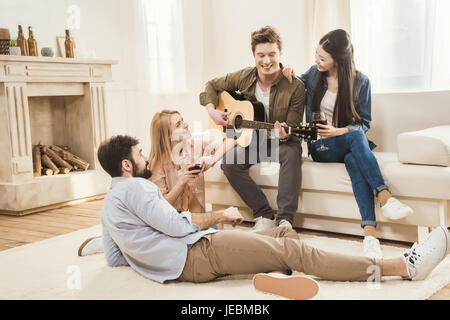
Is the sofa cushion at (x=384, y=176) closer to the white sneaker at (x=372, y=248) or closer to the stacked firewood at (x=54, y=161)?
the white sneaker at (x=372, y=248)

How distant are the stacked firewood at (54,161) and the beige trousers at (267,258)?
2467mm

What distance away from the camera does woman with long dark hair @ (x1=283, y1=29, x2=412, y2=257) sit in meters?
2.48

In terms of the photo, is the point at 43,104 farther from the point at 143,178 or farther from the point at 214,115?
the point at 143,178

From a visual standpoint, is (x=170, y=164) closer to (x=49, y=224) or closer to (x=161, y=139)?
(x=161, y=139)

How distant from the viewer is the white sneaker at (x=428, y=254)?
188 centimetres

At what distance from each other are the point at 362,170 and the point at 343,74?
625 mm

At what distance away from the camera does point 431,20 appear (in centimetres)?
349

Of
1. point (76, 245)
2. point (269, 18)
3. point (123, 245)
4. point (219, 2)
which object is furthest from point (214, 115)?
point (219, 2)

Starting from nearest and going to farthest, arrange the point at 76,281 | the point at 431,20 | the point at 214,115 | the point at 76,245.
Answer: the point at 76,281 → the point at 76,245 → the point at 214,115 → the point at 431,20

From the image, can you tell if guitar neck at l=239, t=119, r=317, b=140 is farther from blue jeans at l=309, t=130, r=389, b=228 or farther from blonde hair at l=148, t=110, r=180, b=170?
blonde hair at l=148, t=110, r=180, b=170

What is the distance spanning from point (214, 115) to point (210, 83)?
0.84 feet

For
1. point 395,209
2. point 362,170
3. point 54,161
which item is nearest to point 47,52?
point 54,161

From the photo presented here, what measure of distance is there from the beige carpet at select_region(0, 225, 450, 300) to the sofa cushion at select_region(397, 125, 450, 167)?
475 millimetres

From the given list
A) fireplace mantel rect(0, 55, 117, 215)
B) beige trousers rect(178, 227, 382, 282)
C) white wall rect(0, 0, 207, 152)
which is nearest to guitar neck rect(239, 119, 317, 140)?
beige trousers rect(178, 227, 382, 282)
